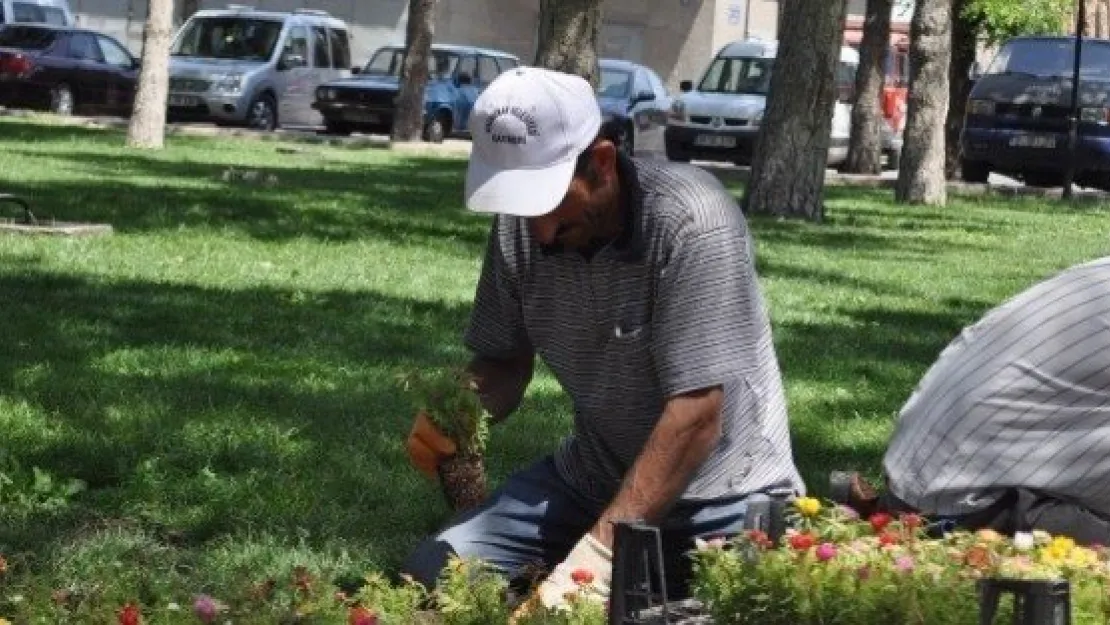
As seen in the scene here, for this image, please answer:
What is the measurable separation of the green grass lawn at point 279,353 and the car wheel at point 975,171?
10539 millimetres

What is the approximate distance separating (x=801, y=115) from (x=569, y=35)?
2.01 m

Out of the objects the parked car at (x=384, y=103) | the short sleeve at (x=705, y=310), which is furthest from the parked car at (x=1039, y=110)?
the short sleeve at (x=705, y=310)

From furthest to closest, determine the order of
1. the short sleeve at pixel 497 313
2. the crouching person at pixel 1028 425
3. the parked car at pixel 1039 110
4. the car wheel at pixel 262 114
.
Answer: the car wheel at pixel 262 114
the parked car at pixel 1039 110
the short sleeve at pixel 497 313
the crouching person at pixel 1028 425

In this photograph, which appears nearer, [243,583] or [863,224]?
[243,583]

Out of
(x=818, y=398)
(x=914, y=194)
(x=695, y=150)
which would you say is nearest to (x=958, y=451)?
(x=818, y=398)

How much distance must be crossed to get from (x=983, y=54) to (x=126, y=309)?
1905 inches

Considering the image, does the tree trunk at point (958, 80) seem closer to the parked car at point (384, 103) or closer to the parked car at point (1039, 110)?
the parked car at point (1039, 110)

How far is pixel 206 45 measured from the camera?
39875 millimetres

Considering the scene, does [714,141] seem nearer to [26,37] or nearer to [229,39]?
[229,39]

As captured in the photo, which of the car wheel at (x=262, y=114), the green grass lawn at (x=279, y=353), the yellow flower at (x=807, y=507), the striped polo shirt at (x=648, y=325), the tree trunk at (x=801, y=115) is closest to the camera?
the yellow flower at (x=807, y=507)

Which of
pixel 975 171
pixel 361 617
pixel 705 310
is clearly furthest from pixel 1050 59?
pixel 361 617

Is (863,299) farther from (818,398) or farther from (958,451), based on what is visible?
(958,451)

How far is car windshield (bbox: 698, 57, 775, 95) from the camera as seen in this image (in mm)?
36594

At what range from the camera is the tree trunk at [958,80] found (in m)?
35.5
